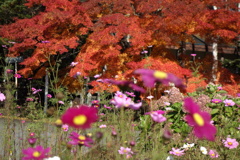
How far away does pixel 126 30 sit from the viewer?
26.7 feet

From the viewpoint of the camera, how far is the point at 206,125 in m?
0.80

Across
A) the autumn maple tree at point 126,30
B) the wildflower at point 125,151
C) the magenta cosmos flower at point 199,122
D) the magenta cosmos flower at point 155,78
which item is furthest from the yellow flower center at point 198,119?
the autumn maple tree at point 126,30

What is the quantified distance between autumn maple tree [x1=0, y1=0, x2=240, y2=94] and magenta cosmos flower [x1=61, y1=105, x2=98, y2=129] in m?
6.61

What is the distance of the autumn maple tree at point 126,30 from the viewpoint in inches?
319

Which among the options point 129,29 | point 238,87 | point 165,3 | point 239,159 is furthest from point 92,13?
point 239,159

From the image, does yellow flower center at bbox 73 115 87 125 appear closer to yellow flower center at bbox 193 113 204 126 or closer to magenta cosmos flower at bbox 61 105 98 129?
magenta cosmos flower at bbox 61 105 98 129

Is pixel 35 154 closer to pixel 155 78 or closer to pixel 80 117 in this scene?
pixel 80 117

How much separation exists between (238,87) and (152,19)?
10.3 feet

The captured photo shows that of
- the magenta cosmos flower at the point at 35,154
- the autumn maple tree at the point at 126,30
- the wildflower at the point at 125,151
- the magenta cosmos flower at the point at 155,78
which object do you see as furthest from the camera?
the autumn maple tree at the point at 126,30

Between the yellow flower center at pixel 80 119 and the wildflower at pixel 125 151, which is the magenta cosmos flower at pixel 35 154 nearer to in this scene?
the yellow flower center at pixel 80 119

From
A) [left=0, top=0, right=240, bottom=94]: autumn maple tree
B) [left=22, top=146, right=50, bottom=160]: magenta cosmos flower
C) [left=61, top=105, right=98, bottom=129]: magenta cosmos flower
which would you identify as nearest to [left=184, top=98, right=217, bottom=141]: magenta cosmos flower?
[left=61, top=105, right=98, bottom=129]: magenta cosmos flower

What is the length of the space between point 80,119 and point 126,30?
7.44 m

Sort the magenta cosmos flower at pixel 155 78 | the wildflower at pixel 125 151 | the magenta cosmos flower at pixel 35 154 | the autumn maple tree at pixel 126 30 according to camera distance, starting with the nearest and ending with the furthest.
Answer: the magenta cosmos flower at pixel 155 78 → the magenta cosmos flower at pixel 35 154 → the wildflower at pixel 125 151 → the autumn maple tree at pixel 126 30

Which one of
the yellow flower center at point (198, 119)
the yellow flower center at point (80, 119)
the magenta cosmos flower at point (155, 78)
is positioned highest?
the magenta cosmos flower at point (155, 78)
